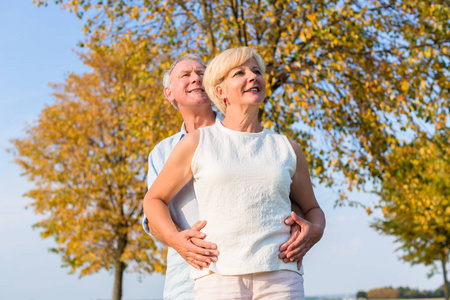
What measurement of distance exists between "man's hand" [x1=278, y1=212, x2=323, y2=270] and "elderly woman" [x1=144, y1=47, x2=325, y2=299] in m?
0.03

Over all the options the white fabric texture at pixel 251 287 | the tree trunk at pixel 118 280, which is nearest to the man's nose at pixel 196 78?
the white fabric texture at pixel 251 287

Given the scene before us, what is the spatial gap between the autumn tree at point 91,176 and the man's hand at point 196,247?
13150 mm

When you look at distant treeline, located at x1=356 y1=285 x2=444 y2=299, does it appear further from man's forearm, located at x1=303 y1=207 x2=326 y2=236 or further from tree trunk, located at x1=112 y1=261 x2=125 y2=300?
man's forearm, located at x1=303 y1=207 x2=326 y2=236

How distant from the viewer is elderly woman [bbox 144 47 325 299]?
2186mm

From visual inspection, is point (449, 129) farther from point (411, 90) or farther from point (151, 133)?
point (151, 133)

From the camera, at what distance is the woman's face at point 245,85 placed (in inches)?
95.0

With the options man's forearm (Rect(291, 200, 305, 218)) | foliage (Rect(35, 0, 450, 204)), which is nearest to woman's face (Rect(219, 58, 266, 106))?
man's forearm (Rect(291, 200, 305, 218))

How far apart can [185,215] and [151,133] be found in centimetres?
781

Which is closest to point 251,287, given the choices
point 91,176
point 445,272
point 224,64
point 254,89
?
point 254,89

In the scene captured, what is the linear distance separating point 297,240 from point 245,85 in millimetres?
769

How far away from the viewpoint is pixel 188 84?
3.34 meters

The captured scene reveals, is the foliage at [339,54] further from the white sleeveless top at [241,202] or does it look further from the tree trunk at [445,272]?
the tree trunk at [445,272]

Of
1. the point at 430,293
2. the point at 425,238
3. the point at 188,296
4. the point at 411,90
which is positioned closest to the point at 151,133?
the point at 411,90

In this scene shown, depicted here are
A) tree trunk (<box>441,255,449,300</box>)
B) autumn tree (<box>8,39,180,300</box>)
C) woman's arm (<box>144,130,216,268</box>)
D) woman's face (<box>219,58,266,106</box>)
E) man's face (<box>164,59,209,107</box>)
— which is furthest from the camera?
tree trunk (<box>441,255,449,300</box>)
